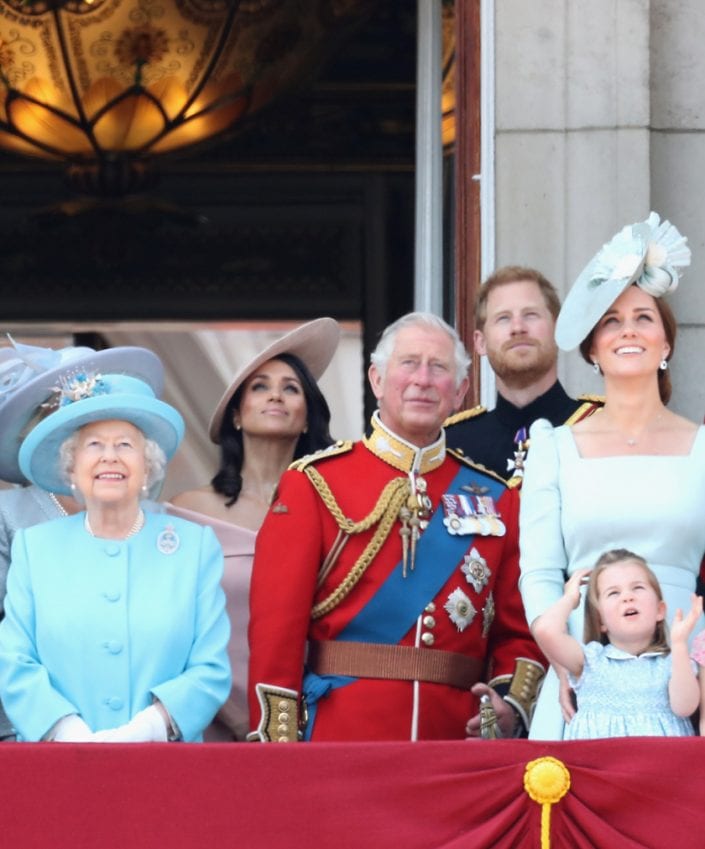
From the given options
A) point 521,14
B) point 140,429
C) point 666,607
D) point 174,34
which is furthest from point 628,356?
point 174,34

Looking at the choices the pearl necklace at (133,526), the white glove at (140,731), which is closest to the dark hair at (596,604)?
the white glove at (140,731)

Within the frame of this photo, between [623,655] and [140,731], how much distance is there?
0.96 meters

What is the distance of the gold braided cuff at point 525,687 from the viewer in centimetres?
562

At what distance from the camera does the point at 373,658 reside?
18.5 ft

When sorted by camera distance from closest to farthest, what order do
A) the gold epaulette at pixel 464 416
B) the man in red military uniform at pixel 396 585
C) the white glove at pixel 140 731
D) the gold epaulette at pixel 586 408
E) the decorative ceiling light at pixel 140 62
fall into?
the white glove at pixel 140 731 → the man in red military uniform at pixel 396 585 → the gold epaulette at pixel 586 408 → the gold epaulette at pixel 464 416 → the decorative ceiling light at pixel 140 62

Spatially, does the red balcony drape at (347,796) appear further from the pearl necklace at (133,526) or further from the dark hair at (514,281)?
the dark hair at (514,281)

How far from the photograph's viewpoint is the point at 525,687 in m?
5.66

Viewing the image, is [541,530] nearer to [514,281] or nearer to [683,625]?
[683,625]

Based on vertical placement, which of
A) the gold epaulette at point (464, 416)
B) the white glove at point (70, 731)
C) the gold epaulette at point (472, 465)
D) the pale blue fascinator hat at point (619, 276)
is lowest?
the white glove at point (70, 731)

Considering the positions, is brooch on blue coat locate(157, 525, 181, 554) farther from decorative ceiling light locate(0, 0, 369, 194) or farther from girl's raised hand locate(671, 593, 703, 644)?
decorative ceiling light locate(0, 0, 369, 194)

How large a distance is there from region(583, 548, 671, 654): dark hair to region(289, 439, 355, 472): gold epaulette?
870 mm

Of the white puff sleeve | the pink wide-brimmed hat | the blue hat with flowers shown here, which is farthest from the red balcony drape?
the pink wide-brimmed hat

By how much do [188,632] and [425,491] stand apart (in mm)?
698

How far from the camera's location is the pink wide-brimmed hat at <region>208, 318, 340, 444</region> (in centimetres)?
625
